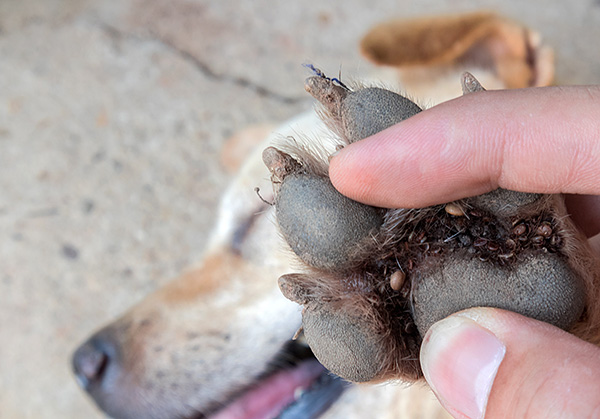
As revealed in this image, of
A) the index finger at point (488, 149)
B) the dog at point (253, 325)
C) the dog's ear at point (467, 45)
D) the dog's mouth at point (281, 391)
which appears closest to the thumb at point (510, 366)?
the index finger at point (488, 149)

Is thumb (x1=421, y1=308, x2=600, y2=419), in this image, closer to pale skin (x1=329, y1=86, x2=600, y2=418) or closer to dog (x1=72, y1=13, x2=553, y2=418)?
pale skin (x1=329, y1=86, x2=600, y2=418)

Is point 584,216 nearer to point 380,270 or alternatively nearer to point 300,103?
point 380,270

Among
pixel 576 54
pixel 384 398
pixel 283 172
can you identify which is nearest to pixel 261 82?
pixel 576 54

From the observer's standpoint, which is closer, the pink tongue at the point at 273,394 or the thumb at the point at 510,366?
the thumb at the point at 510,366

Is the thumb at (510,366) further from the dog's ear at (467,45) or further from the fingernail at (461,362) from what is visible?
the dog's ear at (467,45)

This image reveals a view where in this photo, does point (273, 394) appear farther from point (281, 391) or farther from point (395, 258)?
point (395, 258)

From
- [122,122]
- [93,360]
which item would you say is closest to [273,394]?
[93,360]

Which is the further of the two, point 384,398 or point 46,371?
point 46,371
